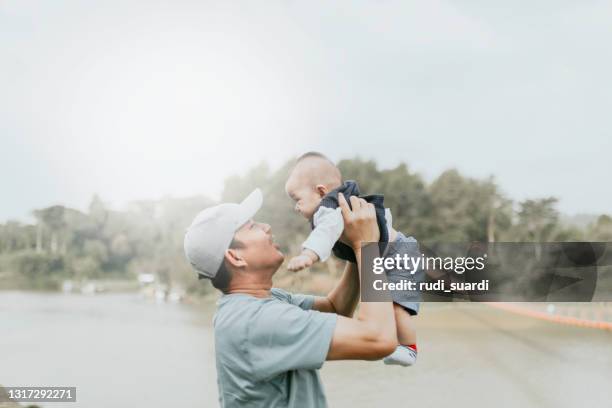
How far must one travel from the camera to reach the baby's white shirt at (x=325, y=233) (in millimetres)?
1416

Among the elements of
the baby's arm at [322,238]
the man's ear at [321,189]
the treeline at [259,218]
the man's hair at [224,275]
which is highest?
the man's ear at [321,189]

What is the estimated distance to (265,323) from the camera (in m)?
1.35

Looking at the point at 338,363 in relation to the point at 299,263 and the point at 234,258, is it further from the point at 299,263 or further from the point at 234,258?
the point at 299,263

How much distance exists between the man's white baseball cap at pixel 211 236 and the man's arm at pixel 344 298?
30 cm

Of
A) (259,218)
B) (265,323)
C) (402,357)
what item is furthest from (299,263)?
(259,218)

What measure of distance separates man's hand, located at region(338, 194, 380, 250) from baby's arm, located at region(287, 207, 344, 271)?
0.08 feet

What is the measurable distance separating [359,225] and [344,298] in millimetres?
284

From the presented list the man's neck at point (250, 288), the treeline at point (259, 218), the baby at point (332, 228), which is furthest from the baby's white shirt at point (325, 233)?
the treeline at point (259, 218)

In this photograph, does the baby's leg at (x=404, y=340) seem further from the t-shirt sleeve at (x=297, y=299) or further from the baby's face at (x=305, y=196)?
the baby's face at (x=305, y=196)

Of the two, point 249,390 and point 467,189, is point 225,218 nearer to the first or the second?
point 249,390

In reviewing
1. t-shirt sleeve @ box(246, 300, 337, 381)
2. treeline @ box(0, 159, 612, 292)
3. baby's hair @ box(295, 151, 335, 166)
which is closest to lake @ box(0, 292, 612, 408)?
treeline @ box(0, 159, 612, 292)

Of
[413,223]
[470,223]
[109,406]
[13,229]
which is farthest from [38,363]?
[13,229]

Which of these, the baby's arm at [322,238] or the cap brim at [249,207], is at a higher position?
the cap brim at [249,207]

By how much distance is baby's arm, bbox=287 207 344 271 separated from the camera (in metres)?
1.37
